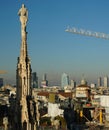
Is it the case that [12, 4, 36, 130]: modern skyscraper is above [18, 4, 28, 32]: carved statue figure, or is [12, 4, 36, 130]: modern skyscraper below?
below

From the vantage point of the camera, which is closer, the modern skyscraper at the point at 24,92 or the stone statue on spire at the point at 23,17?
the modern skyscraper at the point at 24,92

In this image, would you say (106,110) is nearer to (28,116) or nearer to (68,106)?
(68,106)

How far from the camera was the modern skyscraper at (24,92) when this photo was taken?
102 ft

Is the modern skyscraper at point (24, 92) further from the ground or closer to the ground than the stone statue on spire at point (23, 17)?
closer to the ground

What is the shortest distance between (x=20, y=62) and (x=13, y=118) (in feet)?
14.3

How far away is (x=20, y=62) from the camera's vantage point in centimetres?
3228

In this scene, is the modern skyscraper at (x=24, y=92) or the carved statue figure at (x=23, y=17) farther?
the carved statue figure at (x=23, y=17)

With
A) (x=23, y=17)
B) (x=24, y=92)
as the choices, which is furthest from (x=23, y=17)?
(x=24, y=92)

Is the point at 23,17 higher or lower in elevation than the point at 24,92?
higher

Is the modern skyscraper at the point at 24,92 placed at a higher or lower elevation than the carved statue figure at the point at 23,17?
lower

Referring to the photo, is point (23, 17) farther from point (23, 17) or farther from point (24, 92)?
point (24, 92)

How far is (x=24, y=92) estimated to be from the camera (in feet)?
104

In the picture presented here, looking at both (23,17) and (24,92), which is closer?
(24,92)

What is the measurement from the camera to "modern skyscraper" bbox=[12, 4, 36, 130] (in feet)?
102
